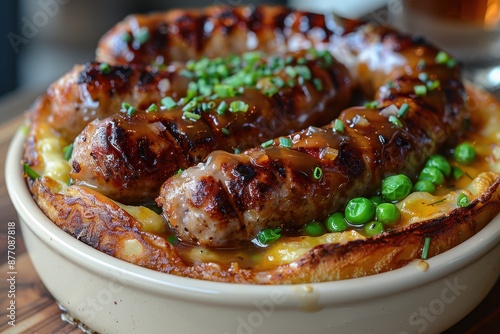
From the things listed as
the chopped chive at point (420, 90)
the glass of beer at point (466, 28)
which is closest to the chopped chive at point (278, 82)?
the chopped chive at point (420, 90)

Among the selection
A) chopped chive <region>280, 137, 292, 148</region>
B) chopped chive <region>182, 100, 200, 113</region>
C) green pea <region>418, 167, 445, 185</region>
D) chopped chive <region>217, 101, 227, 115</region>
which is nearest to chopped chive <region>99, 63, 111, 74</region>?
chopped chive <region>182, 100, 200, 113</region>

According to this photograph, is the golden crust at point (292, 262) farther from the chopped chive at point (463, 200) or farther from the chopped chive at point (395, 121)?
the chopped chive at point (395, 121)

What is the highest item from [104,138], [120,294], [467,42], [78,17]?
[104,138]

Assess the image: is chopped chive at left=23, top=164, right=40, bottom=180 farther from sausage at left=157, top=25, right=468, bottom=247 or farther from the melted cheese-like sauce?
sausage at left=157, top=25, right=468, bottom=247

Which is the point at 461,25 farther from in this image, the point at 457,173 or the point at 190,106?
the point at 190,106

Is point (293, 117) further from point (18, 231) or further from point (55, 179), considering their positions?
point (18, 231)

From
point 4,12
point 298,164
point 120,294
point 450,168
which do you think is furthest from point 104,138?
point 4,12
